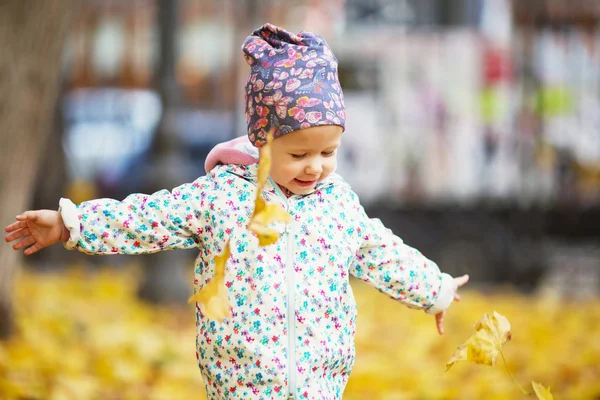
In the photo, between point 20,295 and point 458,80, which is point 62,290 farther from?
point 458,80

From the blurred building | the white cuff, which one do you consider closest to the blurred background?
the blurred building

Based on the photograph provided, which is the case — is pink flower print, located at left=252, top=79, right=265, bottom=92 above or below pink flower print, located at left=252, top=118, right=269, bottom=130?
above

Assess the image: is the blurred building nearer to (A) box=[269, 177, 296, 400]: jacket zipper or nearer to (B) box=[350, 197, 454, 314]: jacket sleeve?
(B) box=[350, 197, 454, 314]: jacket sleeve

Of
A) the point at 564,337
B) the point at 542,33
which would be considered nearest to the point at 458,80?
the point at 542,33

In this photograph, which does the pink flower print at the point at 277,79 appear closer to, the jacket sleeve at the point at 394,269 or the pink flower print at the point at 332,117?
the pink flower print at the point at 332,117

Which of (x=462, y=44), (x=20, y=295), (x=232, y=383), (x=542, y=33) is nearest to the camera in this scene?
(x=232, y=383)

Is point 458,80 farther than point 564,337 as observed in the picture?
Yes

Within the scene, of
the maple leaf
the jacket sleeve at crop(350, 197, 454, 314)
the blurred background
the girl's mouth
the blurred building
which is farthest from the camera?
the blurred building

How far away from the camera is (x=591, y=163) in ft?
28.2

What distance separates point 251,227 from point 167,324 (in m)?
3.84

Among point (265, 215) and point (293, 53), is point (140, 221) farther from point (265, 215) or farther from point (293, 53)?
point (293, 53)

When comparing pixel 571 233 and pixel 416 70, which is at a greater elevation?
pixel 416 70

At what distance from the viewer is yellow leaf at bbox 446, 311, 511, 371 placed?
2.59 m

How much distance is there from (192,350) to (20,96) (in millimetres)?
1623
